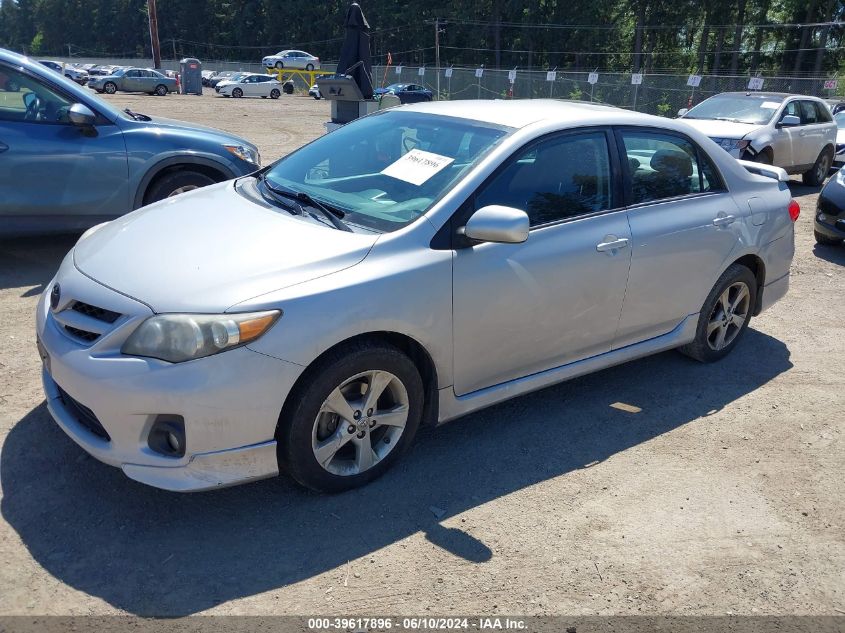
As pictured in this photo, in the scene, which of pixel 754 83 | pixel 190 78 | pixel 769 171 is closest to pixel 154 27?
pixel 190 78

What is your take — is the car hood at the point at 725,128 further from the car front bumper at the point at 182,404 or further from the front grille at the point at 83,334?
the front grille at the point at 83,334

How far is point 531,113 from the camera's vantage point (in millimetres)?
3975

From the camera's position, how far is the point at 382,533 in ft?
→ 10.0

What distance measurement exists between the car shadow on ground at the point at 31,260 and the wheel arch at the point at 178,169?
94 centimetres

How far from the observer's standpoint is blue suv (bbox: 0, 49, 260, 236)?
19.2ft

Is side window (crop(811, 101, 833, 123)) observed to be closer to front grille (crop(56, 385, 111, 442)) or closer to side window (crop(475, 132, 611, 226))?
side window (crop(475, 132, 611, 226))

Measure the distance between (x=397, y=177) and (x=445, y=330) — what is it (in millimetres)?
906

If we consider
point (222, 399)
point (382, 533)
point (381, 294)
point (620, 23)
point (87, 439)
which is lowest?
point (382, 533)

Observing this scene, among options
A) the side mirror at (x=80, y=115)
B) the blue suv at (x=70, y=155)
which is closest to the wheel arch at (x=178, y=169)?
the blue suv at (x=70, y=155)

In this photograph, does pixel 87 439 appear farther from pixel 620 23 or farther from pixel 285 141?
pixel 620 23

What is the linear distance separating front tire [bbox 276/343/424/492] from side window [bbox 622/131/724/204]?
1866mm

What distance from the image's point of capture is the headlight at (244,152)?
22.3ft

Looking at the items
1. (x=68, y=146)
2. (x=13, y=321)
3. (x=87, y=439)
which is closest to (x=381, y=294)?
(x=87, y=439)

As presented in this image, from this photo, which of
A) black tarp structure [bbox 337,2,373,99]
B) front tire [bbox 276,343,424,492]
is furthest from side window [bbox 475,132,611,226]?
black tarp structure [bbox 337,2,373,99]
